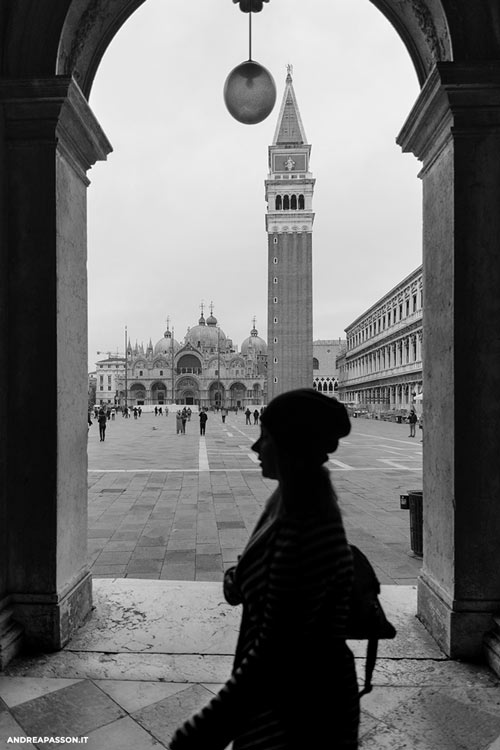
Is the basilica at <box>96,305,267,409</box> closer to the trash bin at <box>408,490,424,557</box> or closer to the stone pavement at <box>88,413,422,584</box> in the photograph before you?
the stone pavement at <box>88,413,422,584</box>

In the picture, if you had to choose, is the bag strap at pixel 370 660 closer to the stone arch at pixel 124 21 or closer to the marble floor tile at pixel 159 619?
the marble floor tile at pixel 159 619

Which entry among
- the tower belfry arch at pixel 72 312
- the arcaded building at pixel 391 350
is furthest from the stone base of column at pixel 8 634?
the arcaded building at pixel 391 350

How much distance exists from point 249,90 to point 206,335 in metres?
102

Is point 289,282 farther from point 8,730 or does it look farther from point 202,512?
point 8,730

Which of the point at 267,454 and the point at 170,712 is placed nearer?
the point at 267,454

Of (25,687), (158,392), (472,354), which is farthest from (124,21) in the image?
(158,392)

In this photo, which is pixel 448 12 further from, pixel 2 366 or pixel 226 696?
pixel 226 696

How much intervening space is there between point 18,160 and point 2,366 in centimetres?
126

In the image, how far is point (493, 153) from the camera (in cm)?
319

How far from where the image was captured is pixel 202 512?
761 cm

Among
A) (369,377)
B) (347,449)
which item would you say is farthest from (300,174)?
(347,449)

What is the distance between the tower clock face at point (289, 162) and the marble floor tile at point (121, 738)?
237 ft

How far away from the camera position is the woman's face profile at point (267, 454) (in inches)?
54.1

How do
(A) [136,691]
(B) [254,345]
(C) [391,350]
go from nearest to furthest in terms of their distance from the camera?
(A) [136,691] → (C) [391,350] → (B) [254,345]
